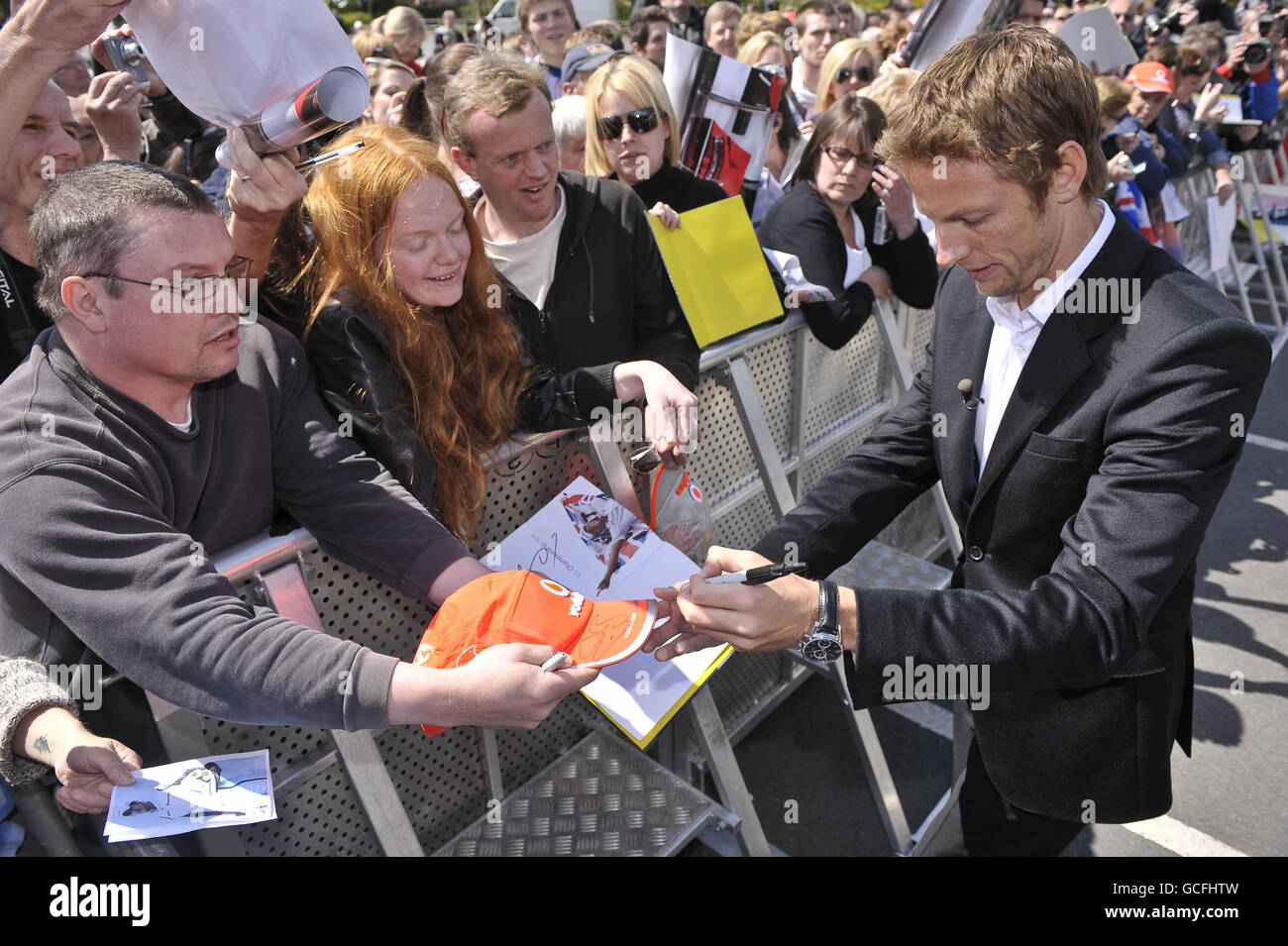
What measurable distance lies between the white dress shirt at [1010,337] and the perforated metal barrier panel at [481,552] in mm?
1061

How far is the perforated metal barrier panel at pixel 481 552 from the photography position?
2096 mm

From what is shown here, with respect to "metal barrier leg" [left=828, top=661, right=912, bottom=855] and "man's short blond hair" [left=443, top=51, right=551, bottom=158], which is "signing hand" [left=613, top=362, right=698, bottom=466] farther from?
"metal barrier leg" [left=828, top=661, right=912, bottom=855]

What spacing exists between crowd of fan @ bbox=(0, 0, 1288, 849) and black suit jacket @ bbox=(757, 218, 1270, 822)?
753mm

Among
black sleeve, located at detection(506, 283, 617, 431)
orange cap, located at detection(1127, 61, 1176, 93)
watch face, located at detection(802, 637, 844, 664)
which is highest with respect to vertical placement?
orange cap, located at detection(1127, 61, 1176, 93)

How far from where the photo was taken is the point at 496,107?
281cm

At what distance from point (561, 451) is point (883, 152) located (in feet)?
3.67

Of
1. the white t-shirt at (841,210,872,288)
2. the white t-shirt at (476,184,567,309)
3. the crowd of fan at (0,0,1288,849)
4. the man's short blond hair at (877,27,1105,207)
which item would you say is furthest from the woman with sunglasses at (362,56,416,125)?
the man's short blond hair at (877,27,1105,207)

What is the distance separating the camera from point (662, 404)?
2.40 m

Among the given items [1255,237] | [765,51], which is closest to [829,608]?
[765,51]

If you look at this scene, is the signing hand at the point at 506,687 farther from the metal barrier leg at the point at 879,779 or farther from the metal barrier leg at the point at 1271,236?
the metal barrier leg at the point at 1271,236

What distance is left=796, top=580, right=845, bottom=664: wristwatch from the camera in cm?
182

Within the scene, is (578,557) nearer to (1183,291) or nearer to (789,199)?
(1183,291)

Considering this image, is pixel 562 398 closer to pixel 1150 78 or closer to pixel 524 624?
pixel 524 624

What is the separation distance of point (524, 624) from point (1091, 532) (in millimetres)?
1100
